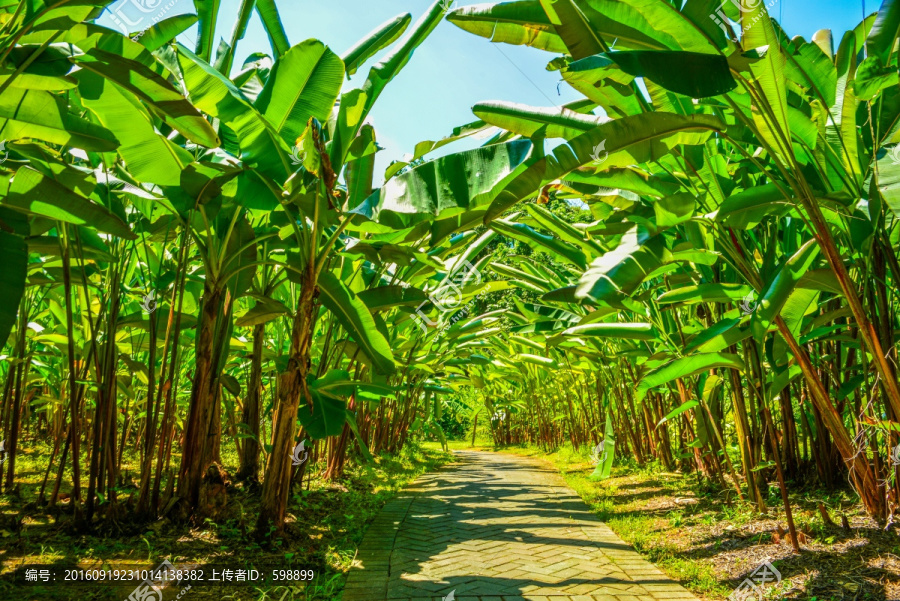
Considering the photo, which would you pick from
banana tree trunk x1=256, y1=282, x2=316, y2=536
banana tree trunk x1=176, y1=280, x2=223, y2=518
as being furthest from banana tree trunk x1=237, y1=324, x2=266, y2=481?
banana tree trunk x1=256, y1=282, x2=316, y2=536

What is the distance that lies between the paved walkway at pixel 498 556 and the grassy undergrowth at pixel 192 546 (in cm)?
16

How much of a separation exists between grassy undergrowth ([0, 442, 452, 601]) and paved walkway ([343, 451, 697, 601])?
0.54ft

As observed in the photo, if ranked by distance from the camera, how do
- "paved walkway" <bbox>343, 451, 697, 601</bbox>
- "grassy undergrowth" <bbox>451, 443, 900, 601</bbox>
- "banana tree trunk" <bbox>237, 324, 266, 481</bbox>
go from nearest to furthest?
"grassy undergrowth" <bbox>451, 443, 900, 601</bbox> → "paved walkway" <bbox>343, 451, 697, 601</bbox> → "banana tree trunk" <bbox>237, 324, 266, 481</bbox>

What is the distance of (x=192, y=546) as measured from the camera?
272cm

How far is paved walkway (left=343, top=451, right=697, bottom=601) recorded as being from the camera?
251 centimetres

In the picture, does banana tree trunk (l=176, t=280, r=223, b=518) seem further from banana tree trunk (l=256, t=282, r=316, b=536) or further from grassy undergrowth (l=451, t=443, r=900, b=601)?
grassy undergrowth (l=451, t=443, r=900, b=601)

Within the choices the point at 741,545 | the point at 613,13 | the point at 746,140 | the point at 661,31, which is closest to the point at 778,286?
the point at 746,140

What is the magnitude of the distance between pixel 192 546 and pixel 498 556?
1650 millimetres

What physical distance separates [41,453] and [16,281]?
14.7 feet

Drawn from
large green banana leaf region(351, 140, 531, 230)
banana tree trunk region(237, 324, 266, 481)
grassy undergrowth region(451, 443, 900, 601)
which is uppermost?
large green banana leaf region(351, 140, 531, 230)

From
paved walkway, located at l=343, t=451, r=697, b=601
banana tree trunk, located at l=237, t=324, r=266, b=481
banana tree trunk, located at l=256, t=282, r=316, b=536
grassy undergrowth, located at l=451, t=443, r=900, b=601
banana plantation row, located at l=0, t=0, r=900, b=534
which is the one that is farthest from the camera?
banana tree trunk, located at l=237, t=324, r=266, b=481

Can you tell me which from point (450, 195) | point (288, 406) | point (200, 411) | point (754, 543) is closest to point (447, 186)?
point (450, 195)

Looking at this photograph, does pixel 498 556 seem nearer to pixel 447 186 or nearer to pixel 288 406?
pixel 288 406

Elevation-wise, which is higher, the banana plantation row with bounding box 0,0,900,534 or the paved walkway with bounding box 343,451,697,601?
the banana plantation row with bounding box 0,0,900,534
